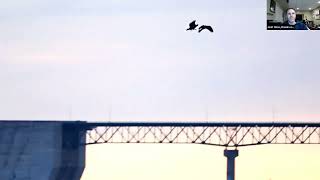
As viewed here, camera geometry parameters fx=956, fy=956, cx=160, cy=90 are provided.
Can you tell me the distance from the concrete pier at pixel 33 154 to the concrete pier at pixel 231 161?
146 inches

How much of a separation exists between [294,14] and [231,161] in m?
8.15

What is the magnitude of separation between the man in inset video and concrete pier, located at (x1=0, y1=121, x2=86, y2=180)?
7943mm

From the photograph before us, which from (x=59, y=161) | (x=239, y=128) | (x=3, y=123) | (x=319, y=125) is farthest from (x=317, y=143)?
(x=3, y=123)

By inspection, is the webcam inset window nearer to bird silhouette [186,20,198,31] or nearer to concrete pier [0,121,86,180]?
bird silhouette [186,20,198,31]

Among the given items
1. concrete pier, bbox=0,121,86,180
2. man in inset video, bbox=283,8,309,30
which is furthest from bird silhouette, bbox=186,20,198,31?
concrete pier, bbox=0,121,86,180

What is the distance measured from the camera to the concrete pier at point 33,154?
2339cm

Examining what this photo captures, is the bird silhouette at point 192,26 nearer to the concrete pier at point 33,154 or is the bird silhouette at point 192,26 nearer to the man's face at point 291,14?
the man's face at point 291,14

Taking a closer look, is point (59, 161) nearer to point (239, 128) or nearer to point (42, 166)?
point (42, 166)

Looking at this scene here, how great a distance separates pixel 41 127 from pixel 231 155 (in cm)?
537

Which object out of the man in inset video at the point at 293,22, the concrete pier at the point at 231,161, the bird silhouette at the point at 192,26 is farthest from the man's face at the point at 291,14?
the concrete pier at the point at 231,161

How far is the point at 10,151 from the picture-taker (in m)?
23.8

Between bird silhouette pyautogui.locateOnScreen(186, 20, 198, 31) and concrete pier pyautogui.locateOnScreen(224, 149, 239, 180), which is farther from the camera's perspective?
concrete pier pyautogui.locateOnScreen(224, 149, 239, 180)

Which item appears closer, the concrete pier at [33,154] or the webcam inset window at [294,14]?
the webcam inset window at [294,14]

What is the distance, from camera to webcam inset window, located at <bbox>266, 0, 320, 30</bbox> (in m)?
17.3
